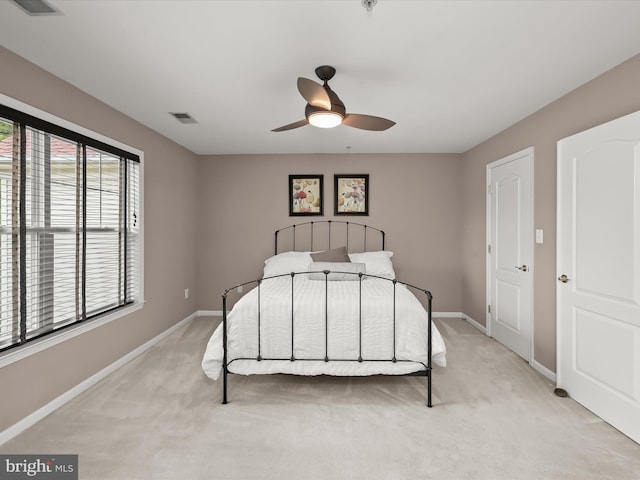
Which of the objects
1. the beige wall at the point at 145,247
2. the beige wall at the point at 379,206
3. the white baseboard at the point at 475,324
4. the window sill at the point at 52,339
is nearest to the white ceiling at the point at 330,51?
the beige wall at the point at 145,247

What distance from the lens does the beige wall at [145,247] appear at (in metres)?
2.18

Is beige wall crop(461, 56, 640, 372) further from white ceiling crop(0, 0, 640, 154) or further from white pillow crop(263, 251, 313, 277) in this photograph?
white pillow crop(263, 251, 313, 277)

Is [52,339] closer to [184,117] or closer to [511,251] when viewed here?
[184,117]

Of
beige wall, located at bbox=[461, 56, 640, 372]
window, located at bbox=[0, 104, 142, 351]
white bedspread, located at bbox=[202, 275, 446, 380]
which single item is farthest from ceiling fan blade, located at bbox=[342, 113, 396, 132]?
window, located at bbox=[0, 104, 142, 351]

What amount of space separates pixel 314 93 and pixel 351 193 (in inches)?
111

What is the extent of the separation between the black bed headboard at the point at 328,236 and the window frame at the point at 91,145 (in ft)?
6.35

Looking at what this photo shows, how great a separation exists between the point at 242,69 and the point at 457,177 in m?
3.59

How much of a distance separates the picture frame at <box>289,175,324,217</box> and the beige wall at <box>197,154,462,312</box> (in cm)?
8

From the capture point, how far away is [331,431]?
2.17 metres

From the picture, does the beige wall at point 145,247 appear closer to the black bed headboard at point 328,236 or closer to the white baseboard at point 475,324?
the black bed headboard at point 328,236

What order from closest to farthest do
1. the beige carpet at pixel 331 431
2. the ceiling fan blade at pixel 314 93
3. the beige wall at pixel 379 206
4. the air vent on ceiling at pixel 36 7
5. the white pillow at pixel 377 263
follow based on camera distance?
1. the air vent on ceiling at pixel 36 7
2. the beige carpet at pixel 331 431
3. the ceiling fan blade at pixel 314 93
4. the white pillow at pixel 377 263
5. the beige wall at pixel 379 206

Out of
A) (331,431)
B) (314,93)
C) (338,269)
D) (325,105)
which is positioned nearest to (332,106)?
(325,105)

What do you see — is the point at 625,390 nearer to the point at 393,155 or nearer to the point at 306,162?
the point at 393,155

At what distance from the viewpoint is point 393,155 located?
193 inches
